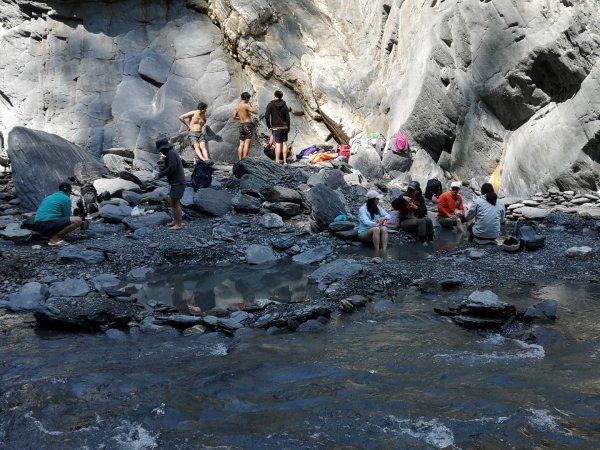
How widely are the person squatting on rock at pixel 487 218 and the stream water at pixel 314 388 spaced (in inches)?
117

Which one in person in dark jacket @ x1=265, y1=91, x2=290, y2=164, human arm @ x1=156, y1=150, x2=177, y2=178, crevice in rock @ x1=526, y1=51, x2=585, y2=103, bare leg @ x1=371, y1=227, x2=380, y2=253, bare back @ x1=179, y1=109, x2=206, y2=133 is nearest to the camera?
bare leg @ x1=371, y1=227, x2=380, y2=253

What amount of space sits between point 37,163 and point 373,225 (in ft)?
25.3

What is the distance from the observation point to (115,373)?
19.8ft

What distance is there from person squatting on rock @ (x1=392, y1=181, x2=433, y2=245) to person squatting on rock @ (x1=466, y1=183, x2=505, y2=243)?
80 cm

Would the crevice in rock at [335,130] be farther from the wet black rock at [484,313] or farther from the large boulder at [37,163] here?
the wet black rock at [484,313]

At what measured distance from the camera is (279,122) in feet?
54.5

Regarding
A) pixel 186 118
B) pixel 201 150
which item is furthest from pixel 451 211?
pixel 186 118

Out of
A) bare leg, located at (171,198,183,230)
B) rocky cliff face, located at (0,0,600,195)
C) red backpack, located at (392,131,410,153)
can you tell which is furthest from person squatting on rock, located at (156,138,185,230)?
red backpack, located at (392,131,410,153)

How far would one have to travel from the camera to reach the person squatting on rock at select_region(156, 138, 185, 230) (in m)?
10.7

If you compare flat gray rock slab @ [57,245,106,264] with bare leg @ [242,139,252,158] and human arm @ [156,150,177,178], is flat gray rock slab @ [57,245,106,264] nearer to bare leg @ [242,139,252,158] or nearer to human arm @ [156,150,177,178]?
human arm @ [156,150,177,178]

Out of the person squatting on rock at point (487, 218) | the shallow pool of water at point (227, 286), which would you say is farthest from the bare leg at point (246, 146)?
the person squatting on rock at point (487, 218)

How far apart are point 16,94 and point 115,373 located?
15.8 m

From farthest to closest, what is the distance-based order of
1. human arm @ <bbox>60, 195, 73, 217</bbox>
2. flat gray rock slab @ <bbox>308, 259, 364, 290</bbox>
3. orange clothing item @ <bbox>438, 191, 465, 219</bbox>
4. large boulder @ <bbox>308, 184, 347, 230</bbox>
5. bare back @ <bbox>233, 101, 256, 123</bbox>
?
bare back @ <bbox>233, 101, 256, 123</bbox> < orange clothing item @ <bbox>438, 191, 465, 219</bbox> < large boulder @ <bbox>308, 184, 347, 230</bbox> < human arm @ <bbox>60, 195, 73, 217</bbox> < flat gray rock slab @ <bbox>308, 259, 364, 290</bbox>

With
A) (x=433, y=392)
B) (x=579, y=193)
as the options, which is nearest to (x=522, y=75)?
(x=579, y=193)
